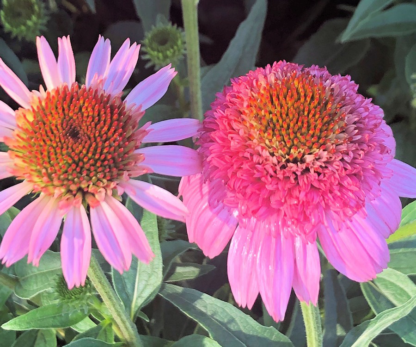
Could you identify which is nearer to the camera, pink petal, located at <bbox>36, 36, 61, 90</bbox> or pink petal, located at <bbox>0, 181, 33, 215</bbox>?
pink petal, located at <bbox>0, 181, 33, 215</bbox>

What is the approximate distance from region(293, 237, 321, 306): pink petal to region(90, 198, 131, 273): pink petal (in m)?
0.22

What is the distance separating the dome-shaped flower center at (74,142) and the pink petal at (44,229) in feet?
0.06

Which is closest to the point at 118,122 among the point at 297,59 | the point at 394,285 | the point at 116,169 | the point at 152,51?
the point at 116,169

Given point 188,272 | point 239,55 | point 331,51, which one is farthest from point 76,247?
point 331,51

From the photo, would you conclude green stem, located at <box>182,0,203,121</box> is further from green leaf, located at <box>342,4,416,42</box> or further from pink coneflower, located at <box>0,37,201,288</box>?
green leaf, located at <box>342,4,416,42</box>

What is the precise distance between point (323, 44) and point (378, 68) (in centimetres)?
25

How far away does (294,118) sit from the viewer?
0.57 metres

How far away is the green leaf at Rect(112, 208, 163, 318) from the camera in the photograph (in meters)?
0.70

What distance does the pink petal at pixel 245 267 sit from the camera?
600mm

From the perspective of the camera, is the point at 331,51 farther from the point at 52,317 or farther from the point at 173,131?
the point at 52,317

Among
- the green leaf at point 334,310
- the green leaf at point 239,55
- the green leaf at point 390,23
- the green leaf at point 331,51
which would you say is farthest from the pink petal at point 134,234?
the green leaf at point 331,51

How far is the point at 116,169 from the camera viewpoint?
58 centimetres

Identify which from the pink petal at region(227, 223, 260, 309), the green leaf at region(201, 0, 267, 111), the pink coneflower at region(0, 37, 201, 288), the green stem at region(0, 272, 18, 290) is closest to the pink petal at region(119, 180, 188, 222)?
the pink coneflower at region(0, 37, 201, 288)

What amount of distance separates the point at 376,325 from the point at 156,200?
0.35 m
